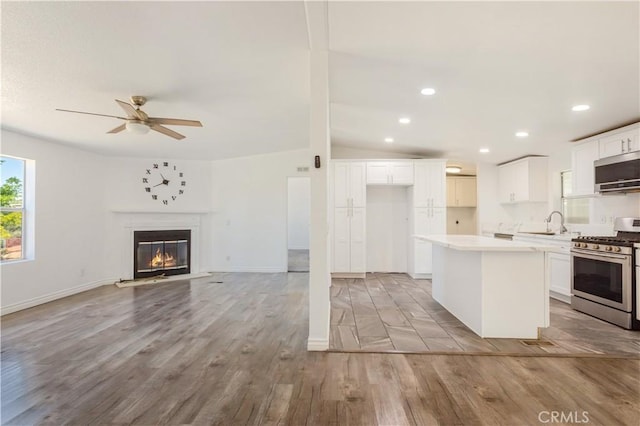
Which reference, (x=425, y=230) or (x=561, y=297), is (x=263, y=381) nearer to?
(x=561, y=297)

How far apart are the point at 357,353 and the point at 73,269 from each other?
4.99 m

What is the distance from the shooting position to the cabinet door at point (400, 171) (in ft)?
20.3

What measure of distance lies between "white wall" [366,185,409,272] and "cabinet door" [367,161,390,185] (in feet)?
1.62

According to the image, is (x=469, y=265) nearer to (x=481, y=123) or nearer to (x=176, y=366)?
(x=481, y=123)

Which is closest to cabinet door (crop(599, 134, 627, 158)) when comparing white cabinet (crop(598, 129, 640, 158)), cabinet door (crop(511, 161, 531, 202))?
white cabinet (crop(598, 129, 640, 158))

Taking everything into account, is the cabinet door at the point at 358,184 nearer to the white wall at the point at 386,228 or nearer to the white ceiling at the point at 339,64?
the white wall at the point at 386,228

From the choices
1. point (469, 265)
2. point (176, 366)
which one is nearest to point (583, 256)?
point (469, 265)

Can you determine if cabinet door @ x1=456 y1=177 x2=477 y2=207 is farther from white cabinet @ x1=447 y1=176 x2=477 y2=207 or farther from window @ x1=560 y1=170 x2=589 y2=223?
window @ x1=560 y1=170 x2=589 y2=223

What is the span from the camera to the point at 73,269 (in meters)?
5.17

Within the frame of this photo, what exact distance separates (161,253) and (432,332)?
539 cm

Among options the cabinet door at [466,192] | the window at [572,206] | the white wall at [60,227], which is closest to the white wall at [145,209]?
the white wall at [60,227]

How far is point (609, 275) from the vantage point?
140 inches

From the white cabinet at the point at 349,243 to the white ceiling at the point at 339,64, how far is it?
2048 millimetres

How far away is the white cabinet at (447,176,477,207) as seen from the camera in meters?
7.84
